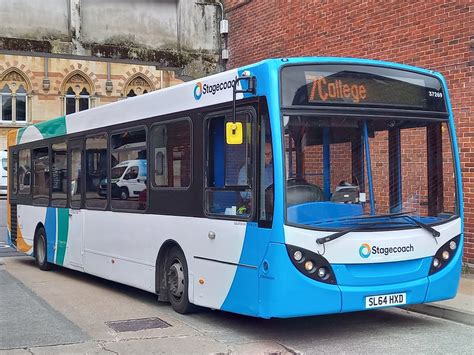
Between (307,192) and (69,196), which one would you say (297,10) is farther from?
(307,192)

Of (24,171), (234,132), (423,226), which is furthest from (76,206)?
(423,226)

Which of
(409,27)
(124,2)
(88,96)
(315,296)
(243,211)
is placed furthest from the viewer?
(88,96)

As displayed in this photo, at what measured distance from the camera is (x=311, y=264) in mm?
6262

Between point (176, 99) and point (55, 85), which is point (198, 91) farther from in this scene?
point (55, 85)

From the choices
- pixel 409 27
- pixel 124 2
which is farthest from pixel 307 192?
pixel 124 2

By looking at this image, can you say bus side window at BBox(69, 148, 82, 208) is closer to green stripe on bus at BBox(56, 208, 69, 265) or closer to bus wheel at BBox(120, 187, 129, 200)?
green stripe on bus at BBox(56, 208, 69, 265)

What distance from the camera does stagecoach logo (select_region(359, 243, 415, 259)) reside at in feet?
21.1

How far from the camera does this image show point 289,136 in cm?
639

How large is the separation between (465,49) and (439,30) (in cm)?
64

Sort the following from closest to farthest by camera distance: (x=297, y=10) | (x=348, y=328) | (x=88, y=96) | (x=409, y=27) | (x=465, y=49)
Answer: (x=348, y=328), (x=465, y=49), (x=409, y=27), (x=297, y=10), (x=88, y=96)

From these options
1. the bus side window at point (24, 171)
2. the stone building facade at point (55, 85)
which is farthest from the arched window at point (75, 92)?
the bus side window at point (24, 171)

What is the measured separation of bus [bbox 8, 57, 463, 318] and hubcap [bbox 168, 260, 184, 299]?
0.09 feet

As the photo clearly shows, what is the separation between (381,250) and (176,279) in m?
2.71

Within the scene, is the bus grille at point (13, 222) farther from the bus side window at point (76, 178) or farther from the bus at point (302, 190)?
the bus at point (302, 190)
